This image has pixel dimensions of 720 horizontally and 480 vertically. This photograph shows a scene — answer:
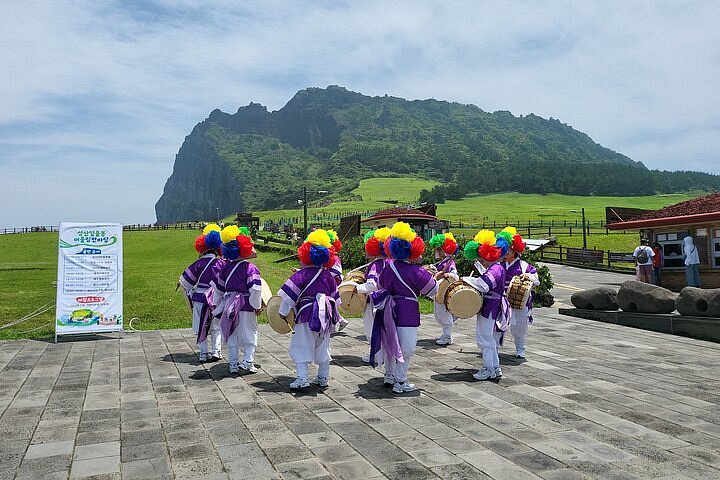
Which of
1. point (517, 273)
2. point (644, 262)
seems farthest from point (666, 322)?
point (644, 262)

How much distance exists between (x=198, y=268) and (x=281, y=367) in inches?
88.9

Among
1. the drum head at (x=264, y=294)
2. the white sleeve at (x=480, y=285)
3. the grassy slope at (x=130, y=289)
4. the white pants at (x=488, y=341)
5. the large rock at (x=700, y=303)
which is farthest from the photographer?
the grassy slope at (x=130, y=289)

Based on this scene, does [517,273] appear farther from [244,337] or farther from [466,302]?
[244,337]

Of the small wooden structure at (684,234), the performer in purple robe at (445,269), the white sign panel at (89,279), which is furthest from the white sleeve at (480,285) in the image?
the small wooden structure at (684,234)

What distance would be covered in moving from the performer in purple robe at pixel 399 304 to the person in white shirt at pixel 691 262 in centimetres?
1325

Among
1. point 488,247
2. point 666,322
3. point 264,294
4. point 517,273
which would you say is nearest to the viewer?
point 488,247

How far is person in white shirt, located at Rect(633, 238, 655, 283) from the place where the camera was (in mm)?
18047

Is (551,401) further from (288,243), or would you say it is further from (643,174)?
(643,174)

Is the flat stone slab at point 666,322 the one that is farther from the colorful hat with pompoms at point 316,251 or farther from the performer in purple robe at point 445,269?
the colorful hat with pompoms at point 316,251

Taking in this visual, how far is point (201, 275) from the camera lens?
9.38 metres

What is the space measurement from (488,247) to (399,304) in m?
1.88

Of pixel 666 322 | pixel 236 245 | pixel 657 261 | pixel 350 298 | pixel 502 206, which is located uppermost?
pixel 502 206

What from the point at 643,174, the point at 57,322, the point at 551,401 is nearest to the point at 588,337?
the point at 551,401

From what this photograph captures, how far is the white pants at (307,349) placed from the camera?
23.8ft
